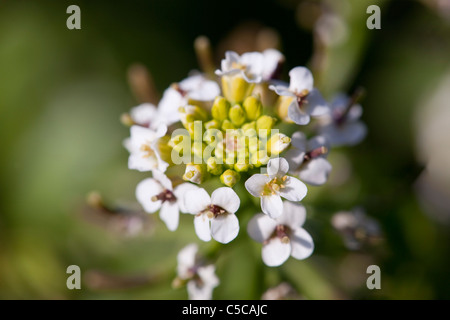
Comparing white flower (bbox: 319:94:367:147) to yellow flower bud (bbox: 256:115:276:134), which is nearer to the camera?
yellow flower bud (bbox: 256:115:276:134)

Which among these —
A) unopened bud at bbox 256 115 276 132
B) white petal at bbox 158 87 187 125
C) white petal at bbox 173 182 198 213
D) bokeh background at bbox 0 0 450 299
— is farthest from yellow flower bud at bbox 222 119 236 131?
bokeh background at bbox 0 0 450 299

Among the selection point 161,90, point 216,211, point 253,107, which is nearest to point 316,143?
point 253,107

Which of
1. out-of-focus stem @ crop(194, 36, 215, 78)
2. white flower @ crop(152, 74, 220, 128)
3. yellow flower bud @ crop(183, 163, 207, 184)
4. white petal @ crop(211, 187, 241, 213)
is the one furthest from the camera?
out-of-focus stem @ crop(194, 36, 215, 78)

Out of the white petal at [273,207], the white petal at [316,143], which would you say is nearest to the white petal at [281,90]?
the white petal at [316,143]

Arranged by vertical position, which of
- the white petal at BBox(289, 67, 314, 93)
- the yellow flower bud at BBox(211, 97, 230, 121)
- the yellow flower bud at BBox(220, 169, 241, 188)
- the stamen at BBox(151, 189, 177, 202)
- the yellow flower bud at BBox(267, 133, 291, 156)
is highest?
the white petal at BBox(289, 67, 314, 93)

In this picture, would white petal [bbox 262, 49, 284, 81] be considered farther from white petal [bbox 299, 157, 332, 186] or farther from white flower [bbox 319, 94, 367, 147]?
white petal [bbox 299, 157, 332, 186]

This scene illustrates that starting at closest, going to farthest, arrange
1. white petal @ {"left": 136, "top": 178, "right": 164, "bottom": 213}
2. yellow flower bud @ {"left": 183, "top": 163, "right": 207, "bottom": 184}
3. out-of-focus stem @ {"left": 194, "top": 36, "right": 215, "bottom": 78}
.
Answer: yellow flower bud @ {"left": 183, "top": 163, "right": 207, "bottom": 184}, white petal @ {"left": 136, "top": 178, "right": 164, "bottom": 213}, out-of-focus stem @ {"left": 194, "top": 36, "right": 215, "bottom": 78}

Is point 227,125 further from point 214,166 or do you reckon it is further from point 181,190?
Result: point 181,190
